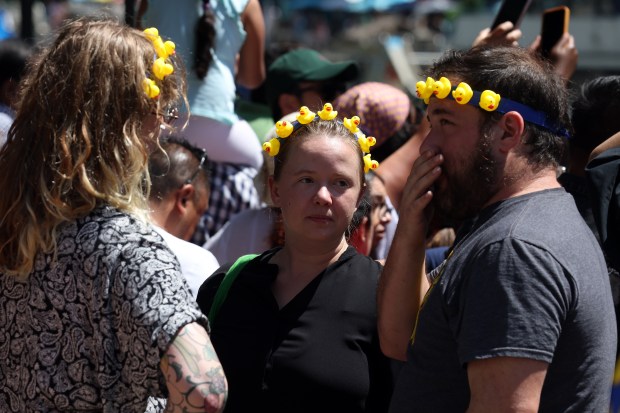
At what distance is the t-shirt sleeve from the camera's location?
7.71 feet

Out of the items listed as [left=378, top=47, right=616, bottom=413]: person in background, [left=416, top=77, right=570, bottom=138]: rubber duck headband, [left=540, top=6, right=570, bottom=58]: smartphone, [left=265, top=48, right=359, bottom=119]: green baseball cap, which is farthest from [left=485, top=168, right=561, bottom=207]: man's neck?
[left=265, top=48, right=359, bottom=119]: green baseball cap

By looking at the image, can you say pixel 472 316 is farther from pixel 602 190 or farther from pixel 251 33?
pixel 251 33

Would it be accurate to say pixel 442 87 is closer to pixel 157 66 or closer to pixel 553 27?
pixel 157 66

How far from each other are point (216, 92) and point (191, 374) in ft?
9.52

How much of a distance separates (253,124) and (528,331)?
13.4 ft

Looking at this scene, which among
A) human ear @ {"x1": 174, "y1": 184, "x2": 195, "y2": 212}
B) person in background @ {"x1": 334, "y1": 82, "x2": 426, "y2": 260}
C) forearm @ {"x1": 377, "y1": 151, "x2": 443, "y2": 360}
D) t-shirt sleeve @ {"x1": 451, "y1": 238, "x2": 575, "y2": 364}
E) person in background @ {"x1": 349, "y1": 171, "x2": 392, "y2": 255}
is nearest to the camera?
t-shirt sleeve @ {"x1": 451, "y1": 238, "x2": 575, "y2": 364}

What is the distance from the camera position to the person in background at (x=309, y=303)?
3.09 meters

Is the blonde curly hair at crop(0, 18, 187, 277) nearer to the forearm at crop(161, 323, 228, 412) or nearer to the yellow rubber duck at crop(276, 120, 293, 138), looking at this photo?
the forearm at crop(161, 323, 228, 412)

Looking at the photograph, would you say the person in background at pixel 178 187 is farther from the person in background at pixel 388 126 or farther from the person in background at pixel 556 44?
the person in background at pixel 556 44

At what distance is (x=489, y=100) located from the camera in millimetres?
2678

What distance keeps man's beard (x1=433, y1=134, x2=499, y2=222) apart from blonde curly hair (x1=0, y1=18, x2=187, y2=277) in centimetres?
90

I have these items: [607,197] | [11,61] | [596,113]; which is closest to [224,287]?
[607,197]

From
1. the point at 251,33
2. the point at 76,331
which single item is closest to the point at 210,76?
the point at 251,33

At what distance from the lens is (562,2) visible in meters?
27.5
